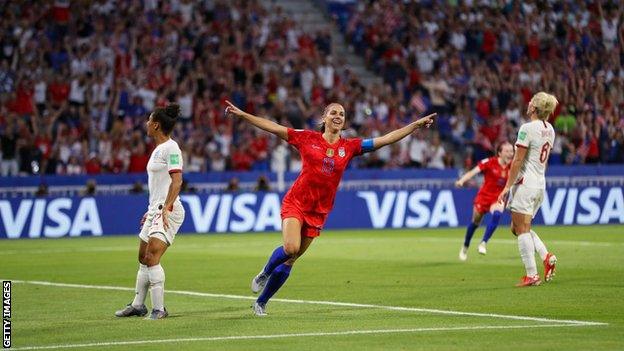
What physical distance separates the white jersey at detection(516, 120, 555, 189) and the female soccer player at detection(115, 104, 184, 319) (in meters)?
5.34

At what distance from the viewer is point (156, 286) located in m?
14.5

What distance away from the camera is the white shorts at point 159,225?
1459 centimetres

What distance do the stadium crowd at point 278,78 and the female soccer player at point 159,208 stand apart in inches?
772

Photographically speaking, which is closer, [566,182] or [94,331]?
[94,331]

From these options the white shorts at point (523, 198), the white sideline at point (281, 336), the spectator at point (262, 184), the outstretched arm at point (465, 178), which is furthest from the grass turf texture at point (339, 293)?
the spectator at point (262, 184)

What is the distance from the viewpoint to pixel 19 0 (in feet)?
122

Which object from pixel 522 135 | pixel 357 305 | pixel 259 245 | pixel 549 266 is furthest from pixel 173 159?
pixel 259 245

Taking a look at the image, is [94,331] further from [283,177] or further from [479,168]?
[283,177]

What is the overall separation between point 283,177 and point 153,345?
23161 mm

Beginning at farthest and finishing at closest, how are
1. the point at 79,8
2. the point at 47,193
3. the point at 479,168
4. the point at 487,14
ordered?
the point at 487,14 → the point at 79,8 → the point at 47,193 → the point at 479,168

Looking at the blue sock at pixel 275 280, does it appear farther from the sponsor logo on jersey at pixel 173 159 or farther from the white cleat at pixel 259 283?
the sponsor logo on jersey at pixel 173 159

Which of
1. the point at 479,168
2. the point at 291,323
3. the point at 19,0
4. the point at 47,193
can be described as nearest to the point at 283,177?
the point at 47,193

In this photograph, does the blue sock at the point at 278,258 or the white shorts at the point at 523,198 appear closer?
the blue sock at the point at 278,258

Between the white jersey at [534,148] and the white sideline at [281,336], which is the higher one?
the white jersey at [534,148]
